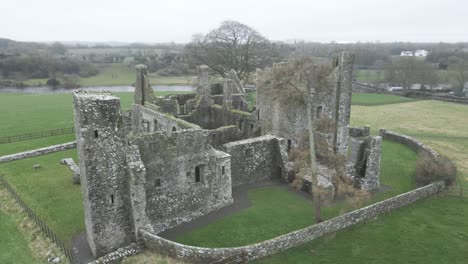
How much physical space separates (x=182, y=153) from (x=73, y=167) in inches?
461

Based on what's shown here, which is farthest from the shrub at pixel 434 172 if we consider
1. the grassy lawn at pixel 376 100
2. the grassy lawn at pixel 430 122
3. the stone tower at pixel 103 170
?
the grassy lawn at pixel 376 100

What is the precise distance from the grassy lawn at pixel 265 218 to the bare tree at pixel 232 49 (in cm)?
3111

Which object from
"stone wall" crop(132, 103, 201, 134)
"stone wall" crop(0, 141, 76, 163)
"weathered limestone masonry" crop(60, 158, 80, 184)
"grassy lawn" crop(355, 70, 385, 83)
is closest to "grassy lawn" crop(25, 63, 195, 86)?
"grassy lawn" crop(355, 70, 385, 83)

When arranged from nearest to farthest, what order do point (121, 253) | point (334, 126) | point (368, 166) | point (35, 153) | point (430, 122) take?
1. point (121, 253)
2. point (368, 166)
3. point (334, 126)
4. point (35, 153)
5. point (430, 122)

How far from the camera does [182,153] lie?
1689 centimetres

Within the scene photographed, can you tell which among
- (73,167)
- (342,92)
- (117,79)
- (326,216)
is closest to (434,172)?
(342,92)

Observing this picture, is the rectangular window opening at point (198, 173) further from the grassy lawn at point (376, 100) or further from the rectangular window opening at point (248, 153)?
the grassy lawn at point (376, 100)

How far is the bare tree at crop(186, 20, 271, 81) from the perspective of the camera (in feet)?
158

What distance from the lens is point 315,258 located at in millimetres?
14773

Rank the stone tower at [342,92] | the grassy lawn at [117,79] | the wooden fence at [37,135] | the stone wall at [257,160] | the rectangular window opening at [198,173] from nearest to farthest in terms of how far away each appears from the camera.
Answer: the rectangular window opening at [198,173], the stone wall at [257,160], the stone tower at [342,92], the wooden fence at [37,135], the grassy lawn at [117,79]

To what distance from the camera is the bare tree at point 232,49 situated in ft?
158

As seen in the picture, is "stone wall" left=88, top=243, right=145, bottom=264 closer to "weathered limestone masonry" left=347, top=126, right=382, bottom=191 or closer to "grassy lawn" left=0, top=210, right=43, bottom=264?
"grassy lawn" left=0, top=210, right=43, bottom=264

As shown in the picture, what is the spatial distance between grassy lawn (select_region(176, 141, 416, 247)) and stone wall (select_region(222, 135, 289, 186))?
1.25 meters

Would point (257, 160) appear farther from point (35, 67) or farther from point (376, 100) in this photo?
point (35, 67)
